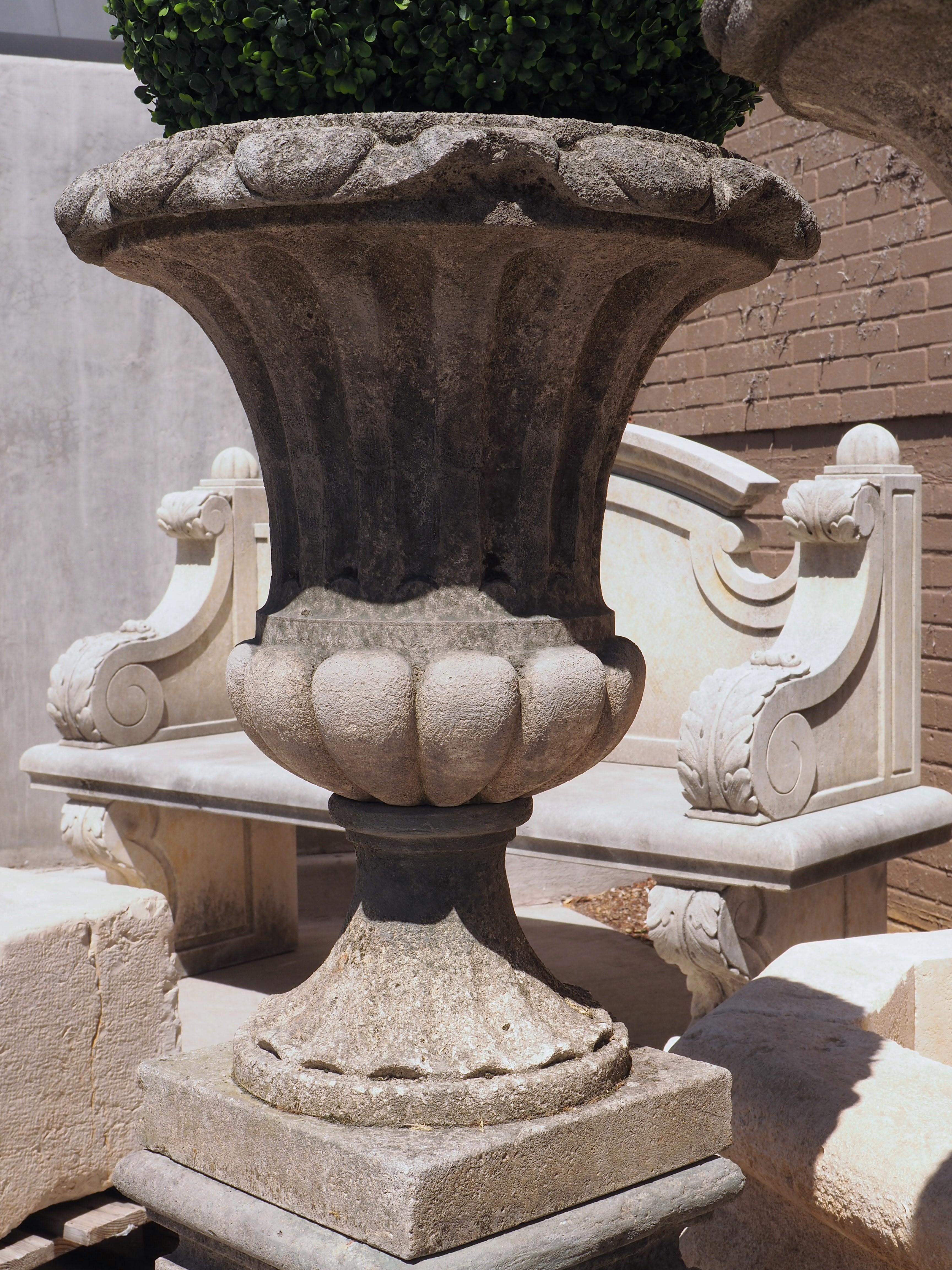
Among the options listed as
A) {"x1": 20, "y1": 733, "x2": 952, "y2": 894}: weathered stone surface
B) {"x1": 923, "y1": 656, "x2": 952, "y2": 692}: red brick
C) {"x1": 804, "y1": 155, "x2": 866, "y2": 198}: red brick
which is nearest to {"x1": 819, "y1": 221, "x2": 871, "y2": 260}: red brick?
{"x1": 804, "y1": 155, "x2": 866, "y2": 198}: red brick

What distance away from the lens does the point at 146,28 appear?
1.69 metres

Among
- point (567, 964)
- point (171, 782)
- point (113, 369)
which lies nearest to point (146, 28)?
point (171, 782)

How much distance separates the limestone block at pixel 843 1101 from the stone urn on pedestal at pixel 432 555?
16cm

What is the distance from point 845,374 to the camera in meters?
4.91

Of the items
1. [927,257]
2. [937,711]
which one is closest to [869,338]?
[927,257]

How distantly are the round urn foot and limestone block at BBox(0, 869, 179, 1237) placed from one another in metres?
0.86

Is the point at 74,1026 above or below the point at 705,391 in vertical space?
below

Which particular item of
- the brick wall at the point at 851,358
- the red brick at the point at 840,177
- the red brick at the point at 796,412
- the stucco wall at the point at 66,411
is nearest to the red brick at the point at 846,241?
the brick wall at the point at 851,358

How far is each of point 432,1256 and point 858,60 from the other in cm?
126

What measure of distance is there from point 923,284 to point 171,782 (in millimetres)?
2924

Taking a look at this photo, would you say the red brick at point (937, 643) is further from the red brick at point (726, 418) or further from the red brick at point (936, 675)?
the red brick at point (726, 418)

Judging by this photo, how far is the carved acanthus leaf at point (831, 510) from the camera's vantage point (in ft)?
11.5

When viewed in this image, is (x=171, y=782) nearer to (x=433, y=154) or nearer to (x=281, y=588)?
(x=281, y=588)

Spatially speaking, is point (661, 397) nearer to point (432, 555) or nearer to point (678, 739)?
point (678, 739)
